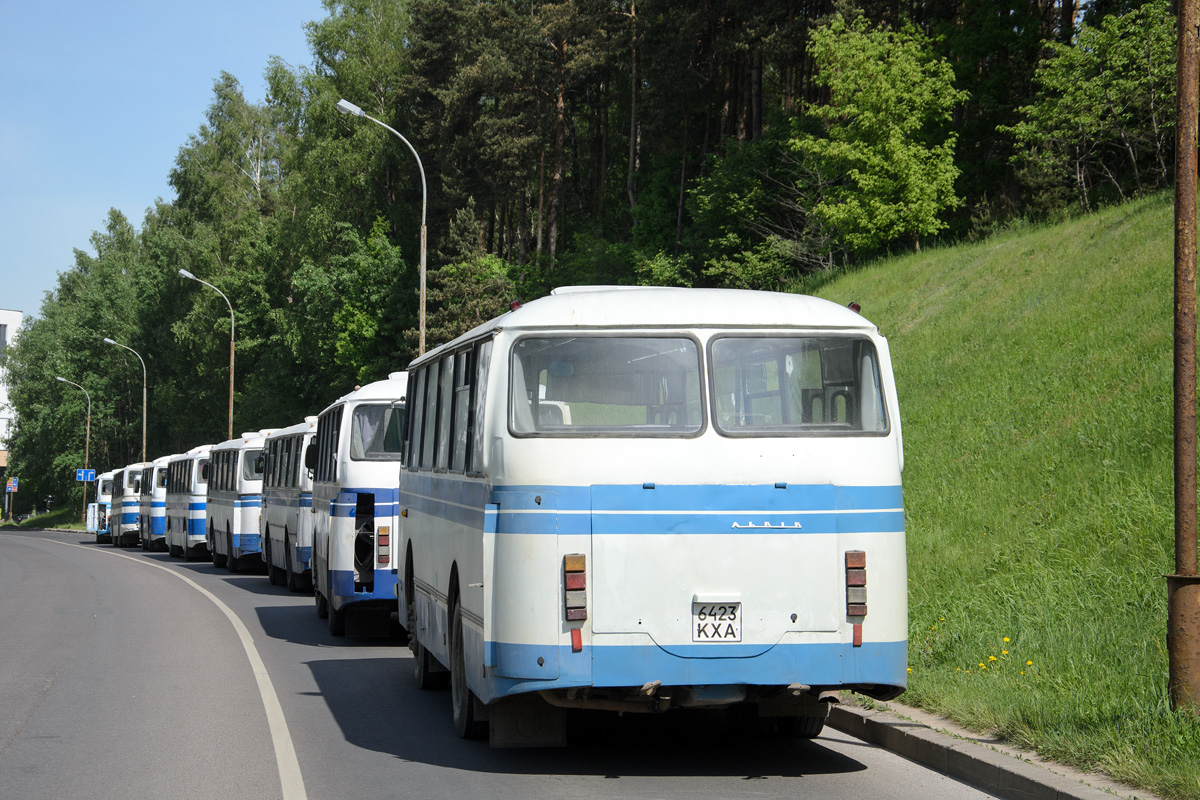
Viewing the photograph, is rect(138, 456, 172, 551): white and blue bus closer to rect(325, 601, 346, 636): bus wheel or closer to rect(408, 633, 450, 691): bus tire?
rect(325, 601, 346, 636): bus wheel

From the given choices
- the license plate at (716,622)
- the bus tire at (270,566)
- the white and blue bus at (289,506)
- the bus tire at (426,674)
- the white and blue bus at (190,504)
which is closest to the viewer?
the license plate at (716,622)

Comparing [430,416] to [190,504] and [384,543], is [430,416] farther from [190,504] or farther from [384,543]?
[190,504]

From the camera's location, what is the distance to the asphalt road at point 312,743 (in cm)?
789

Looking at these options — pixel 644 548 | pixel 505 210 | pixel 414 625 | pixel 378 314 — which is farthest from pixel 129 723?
pixel 505 210

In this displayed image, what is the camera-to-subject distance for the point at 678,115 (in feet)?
190

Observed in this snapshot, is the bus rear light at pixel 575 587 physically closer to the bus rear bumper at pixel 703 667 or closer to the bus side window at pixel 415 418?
the bus rear bumper at pixel 703 667

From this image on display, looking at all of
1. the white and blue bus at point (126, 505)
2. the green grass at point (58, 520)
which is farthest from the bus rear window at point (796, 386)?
the green grass at point (58, 520)

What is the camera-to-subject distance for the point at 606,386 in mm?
8227

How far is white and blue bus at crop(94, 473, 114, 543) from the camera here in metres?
60.6

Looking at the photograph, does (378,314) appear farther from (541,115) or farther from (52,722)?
(52,722)

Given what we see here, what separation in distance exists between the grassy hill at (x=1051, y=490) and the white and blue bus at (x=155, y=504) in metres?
25.3

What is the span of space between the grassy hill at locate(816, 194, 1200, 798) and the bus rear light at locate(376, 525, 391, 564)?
6.05 metres

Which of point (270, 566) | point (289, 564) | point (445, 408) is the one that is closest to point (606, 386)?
point (445, 408)

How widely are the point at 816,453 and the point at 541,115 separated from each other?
172 feet
